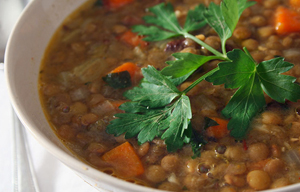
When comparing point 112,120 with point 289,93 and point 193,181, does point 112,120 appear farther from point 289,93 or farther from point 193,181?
point 289,93

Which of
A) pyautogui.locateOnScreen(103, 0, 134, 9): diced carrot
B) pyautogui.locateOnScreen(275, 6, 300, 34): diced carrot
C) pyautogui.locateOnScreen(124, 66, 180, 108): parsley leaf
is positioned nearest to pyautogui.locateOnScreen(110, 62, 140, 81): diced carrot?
pyautogui.locateOnScreen(124, 66, 180, 108): parsley leaf

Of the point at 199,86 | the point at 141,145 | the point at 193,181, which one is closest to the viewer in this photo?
the point at 193,181

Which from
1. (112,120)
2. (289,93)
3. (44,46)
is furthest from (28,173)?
(289,93)

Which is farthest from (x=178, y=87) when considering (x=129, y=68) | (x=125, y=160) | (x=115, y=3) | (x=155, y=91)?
(x=115, y=3)

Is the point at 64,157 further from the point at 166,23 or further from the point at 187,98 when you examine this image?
the point at 166,23

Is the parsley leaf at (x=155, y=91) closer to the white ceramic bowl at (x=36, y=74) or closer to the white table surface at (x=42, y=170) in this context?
the white ceramic bowl at (x=36, y=74)

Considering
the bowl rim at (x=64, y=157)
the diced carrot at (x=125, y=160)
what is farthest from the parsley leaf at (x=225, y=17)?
the bowl rim at (x=64, y=157)

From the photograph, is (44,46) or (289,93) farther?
(44,46)
